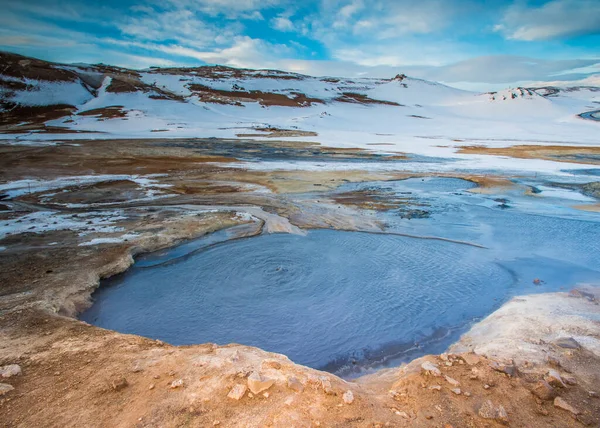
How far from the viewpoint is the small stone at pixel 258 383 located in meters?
3.49

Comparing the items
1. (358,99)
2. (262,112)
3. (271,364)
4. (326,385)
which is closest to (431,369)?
(326,385)

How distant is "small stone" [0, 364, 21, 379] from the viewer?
389 cm

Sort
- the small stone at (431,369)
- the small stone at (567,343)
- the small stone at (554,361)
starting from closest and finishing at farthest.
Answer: the small stone at (431,369), the small stone at (554,361), the small stone at (567,343)

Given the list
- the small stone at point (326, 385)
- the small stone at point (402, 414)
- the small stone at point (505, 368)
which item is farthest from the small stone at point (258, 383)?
the small stone at point (505, 368)

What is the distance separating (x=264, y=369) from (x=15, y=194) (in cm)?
1397

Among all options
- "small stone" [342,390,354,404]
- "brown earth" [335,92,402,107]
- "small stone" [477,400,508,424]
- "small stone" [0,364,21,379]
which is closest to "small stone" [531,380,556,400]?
"small stone" [477,400,508,424]

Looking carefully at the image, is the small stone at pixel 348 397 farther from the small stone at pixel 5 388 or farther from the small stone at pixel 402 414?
the small stone at pixel 5 388

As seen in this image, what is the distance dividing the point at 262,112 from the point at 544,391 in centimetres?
6691

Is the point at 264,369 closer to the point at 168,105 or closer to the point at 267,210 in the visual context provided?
the point at 267,210

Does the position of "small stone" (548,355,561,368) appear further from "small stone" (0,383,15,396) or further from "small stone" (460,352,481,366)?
"small stone" (0,383,15,396)

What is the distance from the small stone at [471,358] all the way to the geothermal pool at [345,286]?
1055mm

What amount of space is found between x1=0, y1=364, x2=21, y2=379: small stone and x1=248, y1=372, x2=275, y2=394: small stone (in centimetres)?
249

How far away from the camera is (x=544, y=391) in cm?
369

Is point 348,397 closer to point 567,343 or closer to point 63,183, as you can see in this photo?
point 567,343
